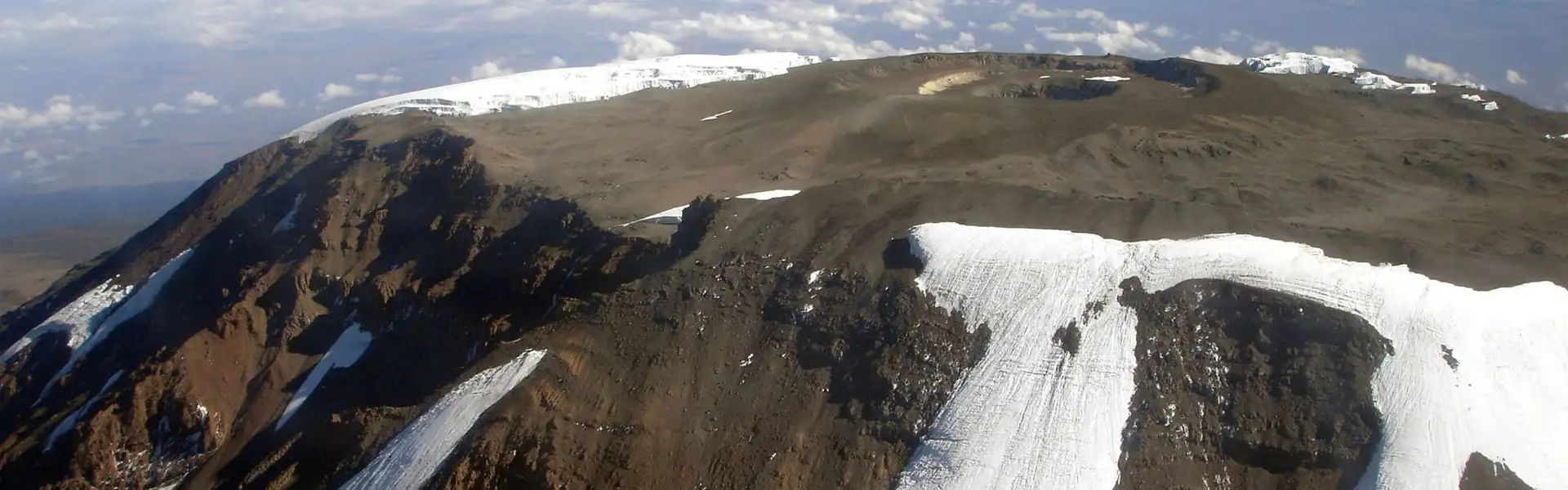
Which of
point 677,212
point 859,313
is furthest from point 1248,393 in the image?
point 677,212

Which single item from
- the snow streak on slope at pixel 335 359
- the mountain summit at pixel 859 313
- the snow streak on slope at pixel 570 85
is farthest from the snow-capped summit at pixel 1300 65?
the snow streak on slope at pixel 335 359

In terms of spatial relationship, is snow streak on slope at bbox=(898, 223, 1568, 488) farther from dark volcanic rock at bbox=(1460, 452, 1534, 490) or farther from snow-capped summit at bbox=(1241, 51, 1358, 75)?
snow-capped summit at bbox=(1241, 51, 1358, 75)

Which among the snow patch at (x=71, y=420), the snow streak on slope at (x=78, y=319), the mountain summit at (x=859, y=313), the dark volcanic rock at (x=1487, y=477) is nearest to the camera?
the dark volcanic rock at (x=1487, y=477)

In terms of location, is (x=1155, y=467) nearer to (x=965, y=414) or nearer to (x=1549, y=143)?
(x=965, y=414)

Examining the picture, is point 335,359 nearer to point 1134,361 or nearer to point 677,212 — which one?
point 677,212

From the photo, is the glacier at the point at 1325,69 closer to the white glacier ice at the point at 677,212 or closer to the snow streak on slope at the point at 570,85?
the snow streak on slope at the point at 570,85

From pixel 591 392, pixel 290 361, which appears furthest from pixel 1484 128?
pixel 290 361
